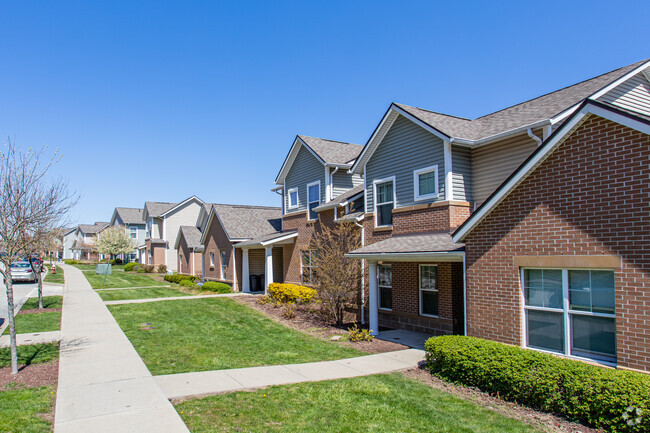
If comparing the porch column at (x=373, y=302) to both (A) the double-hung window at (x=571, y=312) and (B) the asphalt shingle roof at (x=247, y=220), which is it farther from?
(B) the asphalt shingle roof at (x=247, y=220)

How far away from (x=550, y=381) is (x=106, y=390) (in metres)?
8.02

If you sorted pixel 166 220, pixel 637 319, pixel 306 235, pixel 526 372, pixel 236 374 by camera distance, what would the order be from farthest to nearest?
pixel 166 220 → pixel 306 235 → pixel 236 374 → pixel 526 372 → pixel 637 319

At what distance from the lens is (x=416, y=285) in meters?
14.7

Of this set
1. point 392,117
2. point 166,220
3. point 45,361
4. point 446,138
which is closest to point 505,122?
point 446,138

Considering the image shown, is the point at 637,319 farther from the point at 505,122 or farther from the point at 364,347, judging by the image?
the point at 505,122

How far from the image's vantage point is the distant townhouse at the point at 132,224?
59978 mm

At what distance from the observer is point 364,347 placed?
12.7 m

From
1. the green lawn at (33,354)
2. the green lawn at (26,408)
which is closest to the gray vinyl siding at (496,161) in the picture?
the green lawn at (26,408)

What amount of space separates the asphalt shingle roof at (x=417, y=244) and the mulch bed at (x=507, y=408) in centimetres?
328

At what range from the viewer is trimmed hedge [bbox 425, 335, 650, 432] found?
6.36 m

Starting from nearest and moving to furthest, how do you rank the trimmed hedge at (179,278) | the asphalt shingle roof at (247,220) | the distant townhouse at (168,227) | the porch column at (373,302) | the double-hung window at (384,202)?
1. the porch column at (373,302)
2. the double-hung window at (384,202)
3. the asphalt shingle roof at (247,220)
4. the trimmed hedge at (179,278)
5. the distant townhouse at (168,227)

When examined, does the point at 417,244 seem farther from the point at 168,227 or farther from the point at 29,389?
the point at 168,227

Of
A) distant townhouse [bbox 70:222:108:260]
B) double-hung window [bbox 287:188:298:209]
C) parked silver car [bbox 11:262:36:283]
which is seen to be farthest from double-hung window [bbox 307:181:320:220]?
distant townhouse [bbox 70:222:108:260]

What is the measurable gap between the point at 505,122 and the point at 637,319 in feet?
27.6
